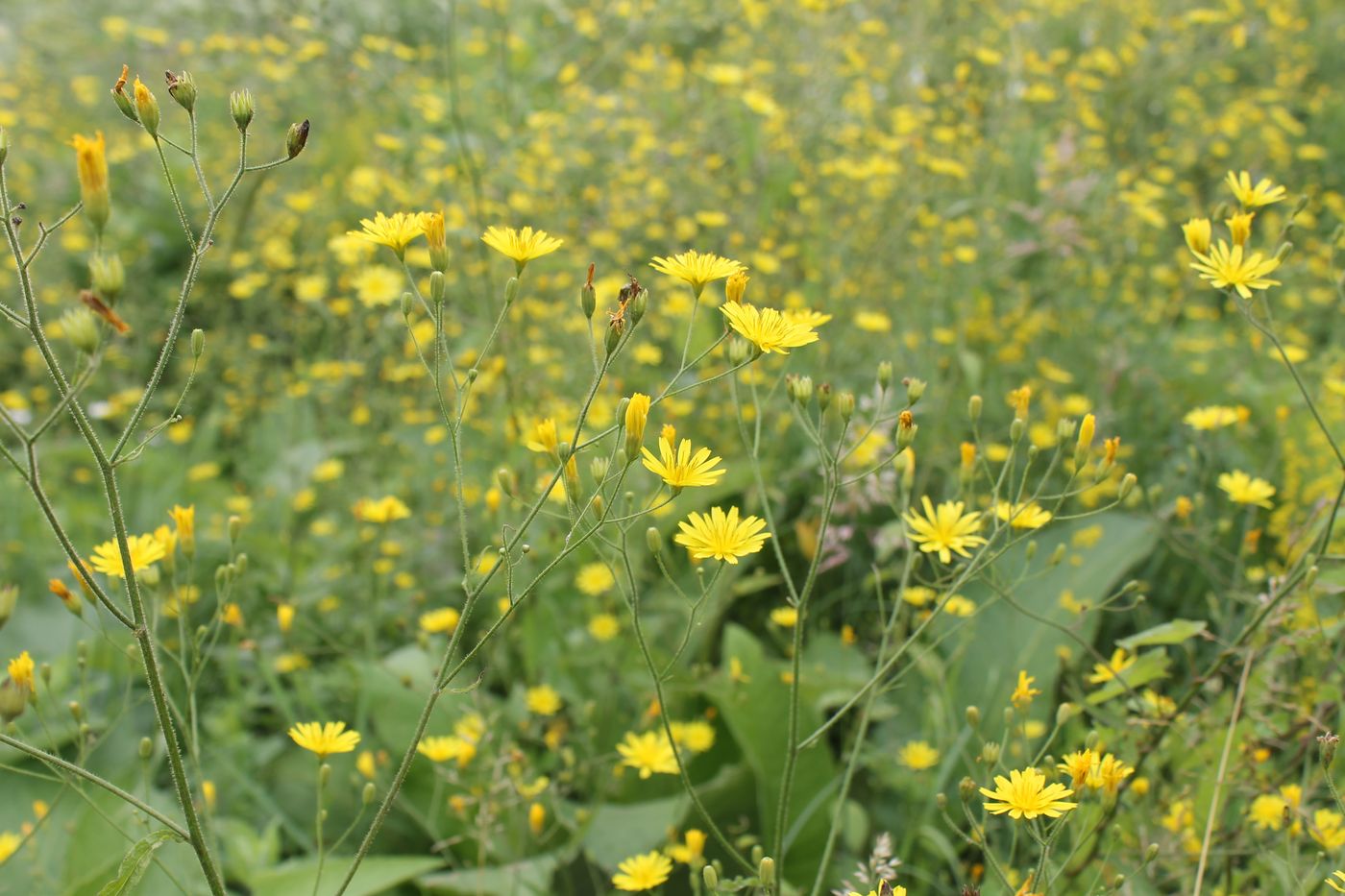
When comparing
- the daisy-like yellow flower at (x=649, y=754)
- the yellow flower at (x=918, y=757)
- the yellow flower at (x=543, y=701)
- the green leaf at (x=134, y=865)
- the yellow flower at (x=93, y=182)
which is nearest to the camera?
the yellow flower at (x=93, y=182)

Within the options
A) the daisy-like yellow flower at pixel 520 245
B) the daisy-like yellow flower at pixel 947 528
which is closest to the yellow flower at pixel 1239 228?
the daisy-like yellow flower at pixel 947 528

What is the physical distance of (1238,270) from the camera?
1.29m

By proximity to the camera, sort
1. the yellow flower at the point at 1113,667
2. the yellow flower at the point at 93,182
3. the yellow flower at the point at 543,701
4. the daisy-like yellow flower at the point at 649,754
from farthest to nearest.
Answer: the yellow flower at the point at 543,701 → the daisy-like yellow flower at the point at 649,754 → the yellow flower at the point at 1113,667 → the yellow flower at the point at 93,182

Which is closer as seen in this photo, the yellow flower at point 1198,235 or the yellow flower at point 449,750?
the yellow flower at point 1198,235

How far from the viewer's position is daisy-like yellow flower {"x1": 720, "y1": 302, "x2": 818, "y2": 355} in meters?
1.09

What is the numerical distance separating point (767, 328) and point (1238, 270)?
601 mm

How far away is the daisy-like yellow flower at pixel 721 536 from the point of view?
107 cm

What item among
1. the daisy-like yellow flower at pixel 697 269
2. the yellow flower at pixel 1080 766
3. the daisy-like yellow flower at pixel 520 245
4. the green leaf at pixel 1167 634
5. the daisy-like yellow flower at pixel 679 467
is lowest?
the green leaf at pixel 1167 634

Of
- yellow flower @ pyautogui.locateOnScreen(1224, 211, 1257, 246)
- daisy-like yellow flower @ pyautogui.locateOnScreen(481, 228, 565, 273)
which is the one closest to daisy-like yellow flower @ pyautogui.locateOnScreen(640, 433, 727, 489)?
daisy-like yellow flower @ pyautogui.locateOnScreen(481, 228, 565, 273)

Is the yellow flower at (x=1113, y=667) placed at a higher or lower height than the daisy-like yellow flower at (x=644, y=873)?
higher

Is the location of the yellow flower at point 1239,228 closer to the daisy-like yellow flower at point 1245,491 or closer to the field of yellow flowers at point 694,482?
the field of yellow flowers at point 694,482

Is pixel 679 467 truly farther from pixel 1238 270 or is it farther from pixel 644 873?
pixel 1238 270

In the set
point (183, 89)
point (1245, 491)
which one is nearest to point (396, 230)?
point (183, 89)

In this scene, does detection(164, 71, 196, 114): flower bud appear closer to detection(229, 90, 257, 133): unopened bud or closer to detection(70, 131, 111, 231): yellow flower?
detection(229, 90, 257, 133): unopened bud
